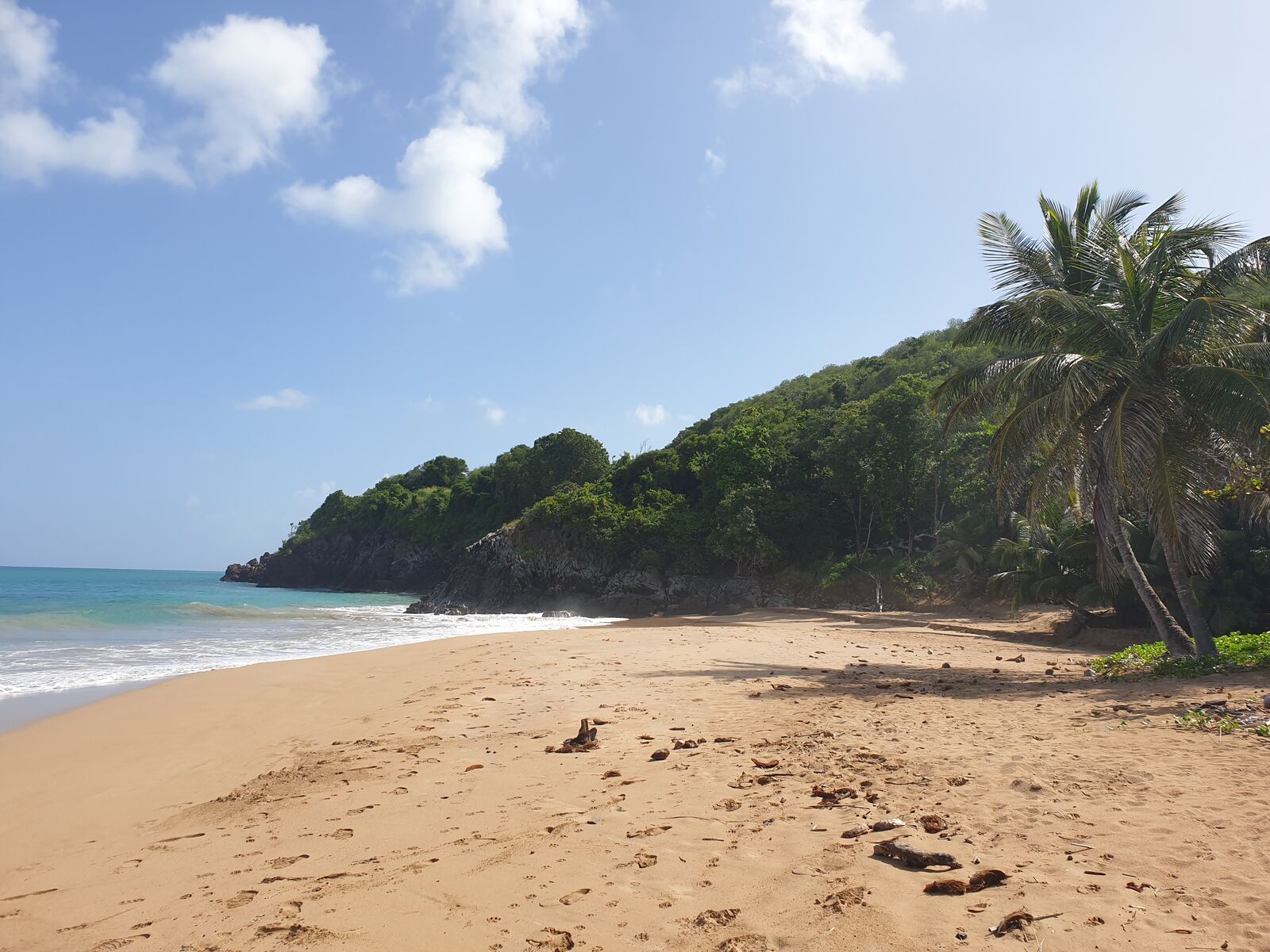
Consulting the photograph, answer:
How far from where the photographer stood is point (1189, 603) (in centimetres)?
1010

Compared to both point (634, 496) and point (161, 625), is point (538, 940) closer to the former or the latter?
point (161, 625)

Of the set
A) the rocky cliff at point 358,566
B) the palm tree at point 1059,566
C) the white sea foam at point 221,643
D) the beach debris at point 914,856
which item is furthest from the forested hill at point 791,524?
the rocky cliff at point 358,566

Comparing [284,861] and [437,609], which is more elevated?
[284,861]

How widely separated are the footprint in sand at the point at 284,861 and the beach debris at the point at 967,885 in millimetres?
3498

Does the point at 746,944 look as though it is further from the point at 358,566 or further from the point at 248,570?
the point at 248,570

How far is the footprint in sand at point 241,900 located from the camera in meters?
3.72

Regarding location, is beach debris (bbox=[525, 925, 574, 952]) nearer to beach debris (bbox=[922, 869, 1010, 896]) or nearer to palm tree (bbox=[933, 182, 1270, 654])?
beach debris (bbox=[922, 869, 1010, 896])

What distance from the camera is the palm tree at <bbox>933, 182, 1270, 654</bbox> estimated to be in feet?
32.1

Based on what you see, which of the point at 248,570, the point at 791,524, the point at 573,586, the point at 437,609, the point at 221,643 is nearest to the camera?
the point at 221,643

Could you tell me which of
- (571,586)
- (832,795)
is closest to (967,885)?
(832,795)

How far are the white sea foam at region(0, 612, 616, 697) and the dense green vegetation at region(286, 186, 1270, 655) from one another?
1017 centimetres

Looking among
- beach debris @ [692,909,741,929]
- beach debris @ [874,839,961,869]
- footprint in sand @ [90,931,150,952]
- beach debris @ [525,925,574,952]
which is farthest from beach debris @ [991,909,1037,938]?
footprint in sand @ [90,931,150,952]

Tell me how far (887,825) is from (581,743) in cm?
316

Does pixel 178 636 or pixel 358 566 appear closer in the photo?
pixel 178 636
